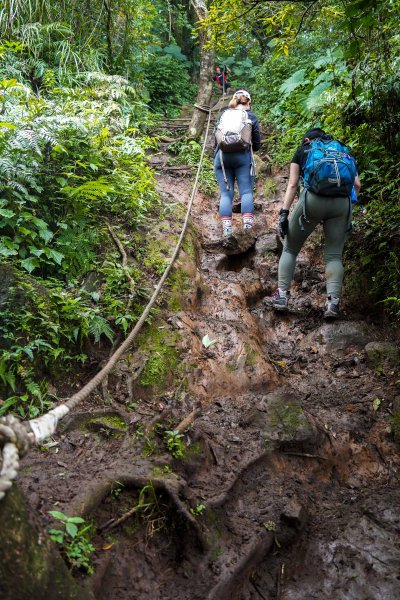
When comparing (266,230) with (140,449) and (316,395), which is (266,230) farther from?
(140,449)

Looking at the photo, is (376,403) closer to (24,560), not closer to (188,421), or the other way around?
(188,421)

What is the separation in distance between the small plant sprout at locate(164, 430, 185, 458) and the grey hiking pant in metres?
2.64

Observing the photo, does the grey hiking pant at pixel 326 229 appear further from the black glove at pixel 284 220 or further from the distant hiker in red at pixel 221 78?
the distant hiker in red at pixel 221 78

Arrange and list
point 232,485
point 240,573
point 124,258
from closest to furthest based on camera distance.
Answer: point 240,573, point 232,485, point 124,258

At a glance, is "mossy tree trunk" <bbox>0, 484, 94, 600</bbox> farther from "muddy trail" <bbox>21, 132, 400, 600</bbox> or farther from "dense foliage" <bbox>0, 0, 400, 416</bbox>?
"dense foliage" <bbox>0, 0, 400, 416</bbox>

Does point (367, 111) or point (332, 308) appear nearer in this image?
point (332, 308)

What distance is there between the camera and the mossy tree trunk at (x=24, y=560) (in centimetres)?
144

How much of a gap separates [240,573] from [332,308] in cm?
306

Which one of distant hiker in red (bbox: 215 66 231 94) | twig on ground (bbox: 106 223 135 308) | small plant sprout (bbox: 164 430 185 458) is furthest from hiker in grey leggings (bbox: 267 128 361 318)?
distant hiker in red (bbox: 215 66 231 94)

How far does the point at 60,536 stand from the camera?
2.09 m

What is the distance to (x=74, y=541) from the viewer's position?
215 centimetres

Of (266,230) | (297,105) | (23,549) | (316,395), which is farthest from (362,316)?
(297,105)

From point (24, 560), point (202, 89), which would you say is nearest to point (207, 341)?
point (24, 560)

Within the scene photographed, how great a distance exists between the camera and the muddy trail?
2461 millimetres
